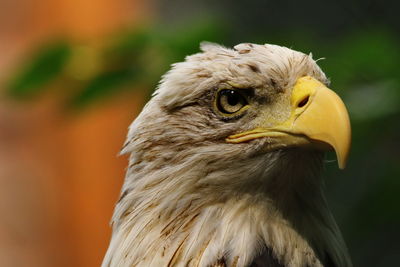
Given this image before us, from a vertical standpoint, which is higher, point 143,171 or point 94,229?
point 143,171

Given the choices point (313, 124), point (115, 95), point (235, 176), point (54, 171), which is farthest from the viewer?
point (54, 171)

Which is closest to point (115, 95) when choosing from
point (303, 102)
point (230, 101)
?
point (230, 101)

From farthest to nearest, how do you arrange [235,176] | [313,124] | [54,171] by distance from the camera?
[54,171] < [235,176] < [313,124]

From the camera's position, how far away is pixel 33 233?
611 centimetres

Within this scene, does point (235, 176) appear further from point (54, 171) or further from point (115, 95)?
point (54, 171)

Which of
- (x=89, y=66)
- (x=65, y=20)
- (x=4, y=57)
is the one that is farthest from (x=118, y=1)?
(x=89, y=66)

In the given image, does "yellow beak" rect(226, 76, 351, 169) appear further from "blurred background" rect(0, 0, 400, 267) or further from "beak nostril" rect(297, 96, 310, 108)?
"blurred background" rect(0, 0, 400, 267)

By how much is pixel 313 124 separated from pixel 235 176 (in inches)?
10.7

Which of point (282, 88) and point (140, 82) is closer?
point (282, 88)

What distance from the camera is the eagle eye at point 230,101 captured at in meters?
2.32

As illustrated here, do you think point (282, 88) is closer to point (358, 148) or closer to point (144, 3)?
point (358, 148)

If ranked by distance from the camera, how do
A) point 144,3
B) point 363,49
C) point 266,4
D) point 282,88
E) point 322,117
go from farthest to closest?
point 144,3
point 266,4
point 363,49
point 282,88
point 322,117

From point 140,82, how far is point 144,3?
294cm

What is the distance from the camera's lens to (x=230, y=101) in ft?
7.64
